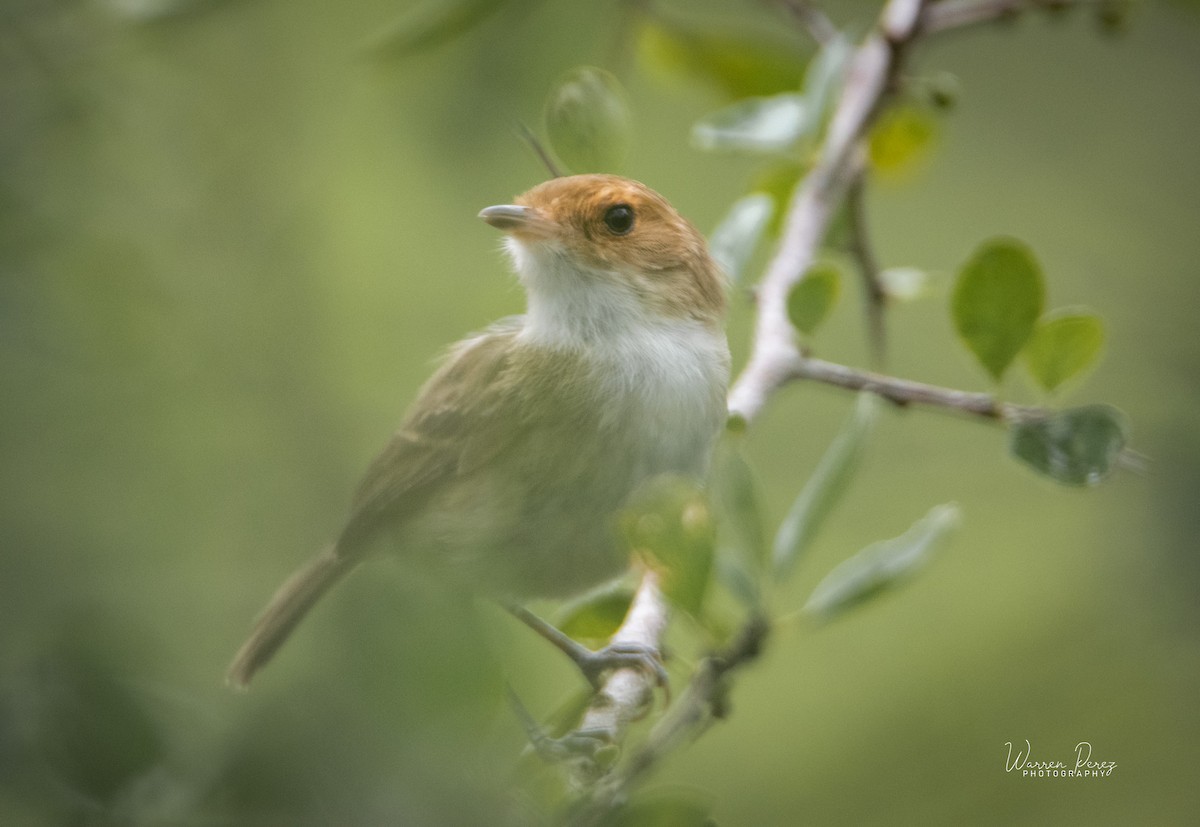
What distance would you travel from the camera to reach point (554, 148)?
1.87 m

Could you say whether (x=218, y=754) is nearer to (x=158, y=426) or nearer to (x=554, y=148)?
(x=158, y=426)

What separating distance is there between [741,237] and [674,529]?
1314mm

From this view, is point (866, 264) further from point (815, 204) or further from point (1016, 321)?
point (1016, 321)

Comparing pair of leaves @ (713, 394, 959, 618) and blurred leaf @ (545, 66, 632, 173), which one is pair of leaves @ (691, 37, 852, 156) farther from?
pair of leaves @ (713, 394, 959, 618)

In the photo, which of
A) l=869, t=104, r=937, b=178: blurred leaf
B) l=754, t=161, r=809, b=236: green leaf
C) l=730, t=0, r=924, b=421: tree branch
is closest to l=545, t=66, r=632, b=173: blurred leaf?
l=730, t=0, r=924, b=421: tree branch

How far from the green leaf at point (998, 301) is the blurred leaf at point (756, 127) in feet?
2.97

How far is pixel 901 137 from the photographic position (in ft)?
10.5

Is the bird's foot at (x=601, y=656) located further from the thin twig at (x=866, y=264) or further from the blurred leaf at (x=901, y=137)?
the blurred leaf at (x=901, y=137)

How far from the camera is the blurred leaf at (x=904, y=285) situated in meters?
2.86

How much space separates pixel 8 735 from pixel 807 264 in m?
1.99

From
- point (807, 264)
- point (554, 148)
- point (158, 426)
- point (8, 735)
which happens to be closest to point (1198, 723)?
point (807, 264)

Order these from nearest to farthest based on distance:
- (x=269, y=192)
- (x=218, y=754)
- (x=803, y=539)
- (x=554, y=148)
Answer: (x=218, y=754), (x=803, y=539), (x=554, y=148), (x=269, y=192)

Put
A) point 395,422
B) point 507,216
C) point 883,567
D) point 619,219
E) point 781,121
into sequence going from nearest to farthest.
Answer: point 883,567
point 507,216
point 619,219
point 781,121
point 395,422

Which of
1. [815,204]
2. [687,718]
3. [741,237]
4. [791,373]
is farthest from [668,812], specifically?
[815,204]
